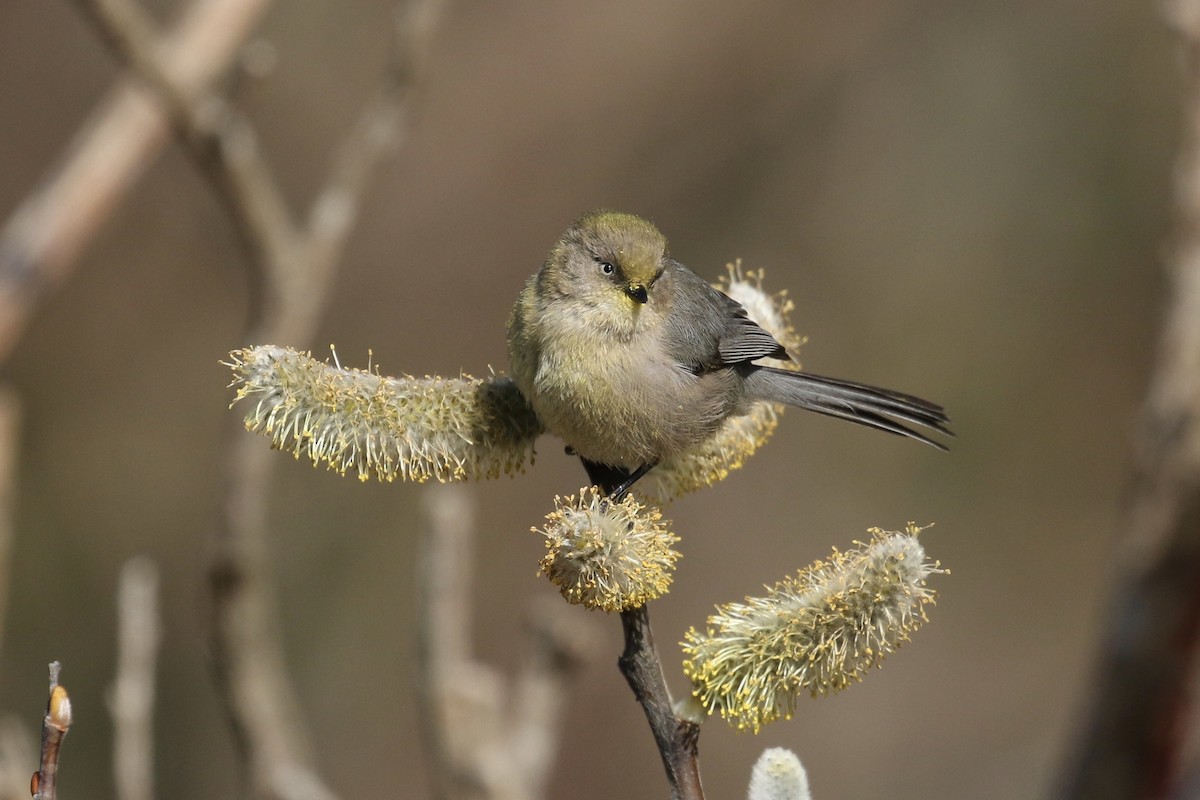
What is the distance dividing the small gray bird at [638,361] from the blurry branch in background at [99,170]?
92 centimetres

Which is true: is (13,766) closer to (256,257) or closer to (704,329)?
(256,257)

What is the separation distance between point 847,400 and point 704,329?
392mm

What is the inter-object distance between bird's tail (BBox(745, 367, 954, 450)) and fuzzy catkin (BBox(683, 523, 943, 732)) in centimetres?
111

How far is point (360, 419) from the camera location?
73.4 inches

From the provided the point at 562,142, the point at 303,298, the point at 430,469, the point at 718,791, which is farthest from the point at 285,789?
the point at 562,142

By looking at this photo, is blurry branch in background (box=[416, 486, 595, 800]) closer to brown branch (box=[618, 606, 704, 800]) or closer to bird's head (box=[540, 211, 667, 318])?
brown branch (box=[618, 606, 704, 800])

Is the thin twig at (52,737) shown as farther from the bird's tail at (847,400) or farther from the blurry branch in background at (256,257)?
the bird's tail at (847,400)

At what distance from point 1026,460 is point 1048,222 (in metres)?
1.40

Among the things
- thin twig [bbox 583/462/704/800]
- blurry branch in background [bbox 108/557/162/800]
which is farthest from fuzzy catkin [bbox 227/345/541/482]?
blurry branch in background [bbox 108/557/162/800]

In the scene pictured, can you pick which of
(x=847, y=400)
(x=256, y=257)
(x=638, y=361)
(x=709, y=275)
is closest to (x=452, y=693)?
(x=638, y=361)

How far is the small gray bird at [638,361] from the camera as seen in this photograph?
2330 millimetres

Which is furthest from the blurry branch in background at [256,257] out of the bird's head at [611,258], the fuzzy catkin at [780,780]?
the fuzzy catkin at [780,780]

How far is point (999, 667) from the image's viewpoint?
272 inches

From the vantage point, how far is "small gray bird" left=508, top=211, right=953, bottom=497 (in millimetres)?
2330
